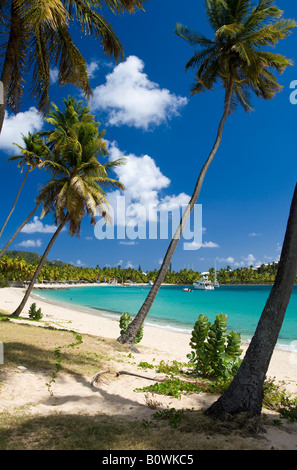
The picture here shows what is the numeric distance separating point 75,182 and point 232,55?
8975 millimetres

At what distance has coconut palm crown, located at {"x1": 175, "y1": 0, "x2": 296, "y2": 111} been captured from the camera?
10.4 meters

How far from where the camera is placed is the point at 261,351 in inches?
168

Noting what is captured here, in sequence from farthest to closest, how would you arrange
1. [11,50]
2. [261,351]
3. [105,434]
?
1. [11,50]
2. [261,351]
3. [105,434]

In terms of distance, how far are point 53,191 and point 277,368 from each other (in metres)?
13.6

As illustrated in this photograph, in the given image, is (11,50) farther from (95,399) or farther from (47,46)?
(95,399)

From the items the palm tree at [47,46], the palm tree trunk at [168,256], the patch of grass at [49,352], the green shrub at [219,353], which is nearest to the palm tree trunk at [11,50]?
the palm tree at [47,46]

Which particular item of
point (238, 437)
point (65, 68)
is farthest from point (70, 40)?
point (238, 437)

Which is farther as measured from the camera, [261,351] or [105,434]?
[261,351]

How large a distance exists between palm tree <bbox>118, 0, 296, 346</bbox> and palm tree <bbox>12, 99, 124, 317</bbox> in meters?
6.54

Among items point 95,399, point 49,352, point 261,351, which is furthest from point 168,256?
point 261,351

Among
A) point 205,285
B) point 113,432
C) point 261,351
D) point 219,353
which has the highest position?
point 261,351

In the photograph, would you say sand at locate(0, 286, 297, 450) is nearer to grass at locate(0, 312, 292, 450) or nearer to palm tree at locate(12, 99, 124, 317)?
grass at locate(0, 312, 292, 450)
